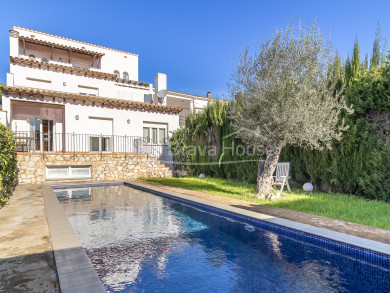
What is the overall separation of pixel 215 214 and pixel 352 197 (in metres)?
4.76

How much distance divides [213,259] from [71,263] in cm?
228

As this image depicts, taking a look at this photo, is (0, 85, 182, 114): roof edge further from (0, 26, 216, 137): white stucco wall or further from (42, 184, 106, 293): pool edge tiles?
(42, 184, 106, 293): pool edge tiles

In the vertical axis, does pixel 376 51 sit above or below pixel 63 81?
below

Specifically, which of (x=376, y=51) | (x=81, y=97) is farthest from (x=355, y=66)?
(x=81, y=97)

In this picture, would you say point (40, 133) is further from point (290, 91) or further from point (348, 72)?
point (348, 72)

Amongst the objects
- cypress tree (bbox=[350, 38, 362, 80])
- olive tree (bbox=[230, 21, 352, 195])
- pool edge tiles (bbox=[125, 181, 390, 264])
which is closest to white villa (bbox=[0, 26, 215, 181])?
olive tree (bbox=[230, 21, 352, 195])

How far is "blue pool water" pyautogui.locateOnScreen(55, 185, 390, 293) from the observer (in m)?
3.63

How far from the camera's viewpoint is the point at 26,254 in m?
3.85

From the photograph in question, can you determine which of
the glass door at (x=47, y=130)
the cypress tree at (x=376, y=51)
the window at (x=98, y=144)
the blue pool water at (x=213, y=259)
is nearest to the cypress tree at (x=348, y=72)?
the cypress tree at (x=376, y=51)

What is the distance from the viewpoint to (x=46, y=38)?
22.1 m

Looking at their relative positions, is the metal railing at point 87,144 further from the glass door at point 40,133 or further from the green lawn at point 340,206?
the green lawn at point 340,206

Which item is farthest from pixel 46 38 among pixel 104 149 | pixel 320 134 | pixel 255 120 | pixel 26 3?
pixel 320 134

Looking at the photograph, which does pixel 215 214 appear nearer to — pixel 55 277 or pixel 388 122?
pixel 55 277

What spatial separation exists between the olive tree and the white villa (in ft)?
29.2
